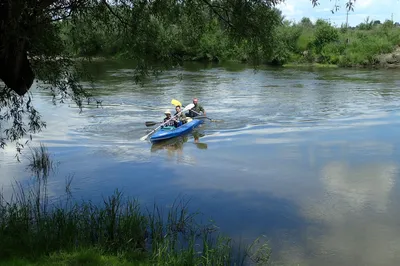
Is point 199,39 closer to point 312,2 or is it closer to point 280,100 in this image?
point 312,2

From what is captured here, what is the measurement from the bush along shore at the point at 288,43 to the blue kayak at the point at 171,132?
2784 mm

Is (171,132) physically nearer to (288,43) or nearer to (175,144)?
(175,144)

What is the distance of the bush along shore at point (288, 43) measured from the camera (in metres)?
7.99

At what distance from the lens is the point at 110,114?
20.4 m

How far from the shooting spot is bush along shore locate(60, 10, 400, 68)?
799 cm

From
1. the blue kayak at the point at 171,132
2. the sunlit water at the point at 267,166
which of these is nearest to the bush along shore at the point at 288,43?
the sunlit water at the point at 267,166

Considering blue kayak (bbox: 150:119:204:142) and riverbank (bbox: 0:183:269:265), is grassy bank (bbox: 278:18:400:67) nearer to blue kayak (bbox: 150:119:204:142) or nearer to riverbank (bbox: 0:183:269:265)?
blue kayak (bbox: 150:119:204:142)

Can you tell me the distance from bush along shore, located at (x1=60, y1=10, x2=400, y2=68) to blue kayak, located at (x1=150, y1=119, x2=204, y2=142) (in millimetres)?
2784

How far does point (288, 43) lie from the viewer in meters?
22.3

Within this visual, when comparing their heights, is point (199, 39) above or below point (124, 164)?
above

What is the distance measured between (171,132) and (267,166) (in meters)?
4.23

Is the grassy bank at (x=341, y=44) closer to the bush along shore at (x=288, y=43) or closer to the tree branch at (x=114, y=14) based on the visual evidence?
the bush along shore at (x=288, y=43)

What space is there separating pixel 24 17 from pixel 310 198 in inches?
268

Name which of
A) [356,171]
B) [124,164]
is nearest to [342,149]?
[356,171]
